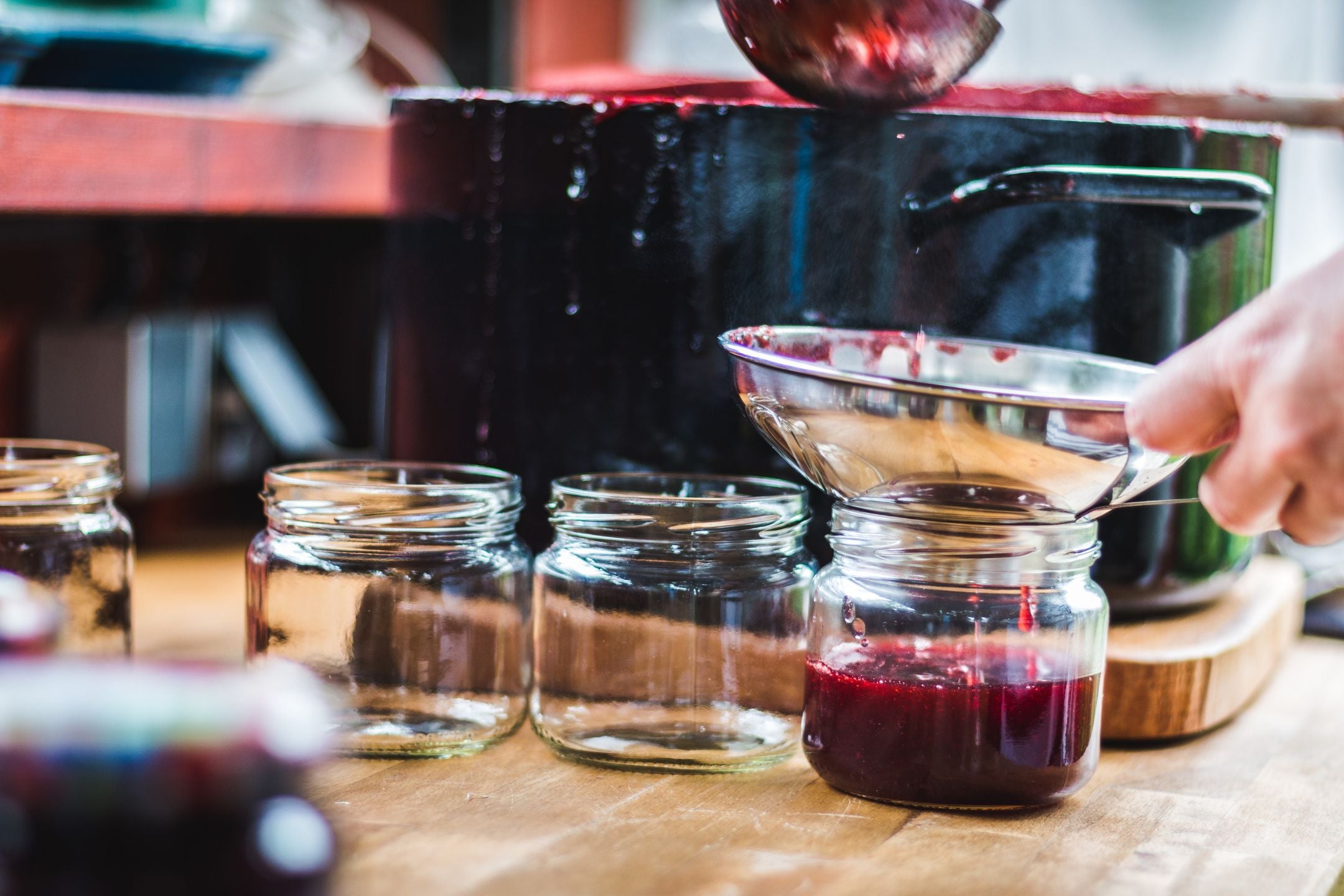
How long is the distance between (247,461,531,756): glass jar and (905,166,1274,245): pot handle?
24 cm

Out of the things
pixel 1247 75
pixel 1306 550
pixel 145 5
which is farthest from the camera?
pixel 1247 75

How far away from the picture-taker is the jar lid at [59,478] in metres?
0.66

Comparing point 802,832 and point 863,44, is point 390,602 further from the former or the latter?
point 863,44

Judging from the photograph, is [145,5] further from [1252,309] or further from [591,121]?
[1252,309]

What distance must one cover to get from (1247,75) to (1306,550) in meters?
0.53

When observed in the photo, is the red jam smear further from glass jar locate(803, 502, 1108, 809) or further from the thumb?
the thumb

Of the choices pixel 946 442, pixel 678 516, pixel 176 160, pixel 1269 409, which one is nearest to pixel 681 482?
pixel 678 516

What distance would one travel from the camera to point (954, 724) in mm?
559

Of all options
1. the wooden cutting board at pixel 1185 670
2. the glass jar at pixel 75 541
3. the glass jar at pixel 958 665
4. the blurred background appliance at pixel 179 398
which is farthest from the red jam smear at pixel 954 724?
the blurred background appliance at pixel 179 398

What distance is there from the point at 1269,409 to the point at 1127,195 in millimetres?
227

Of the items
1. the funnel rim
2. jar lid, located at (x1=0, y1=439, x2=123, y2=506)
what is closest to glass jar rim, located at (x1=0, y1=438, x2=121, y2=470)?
jar lid, located at (x1=0, y1=439, x2=123, y2=506)

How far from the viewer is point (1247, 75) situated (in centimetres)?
148

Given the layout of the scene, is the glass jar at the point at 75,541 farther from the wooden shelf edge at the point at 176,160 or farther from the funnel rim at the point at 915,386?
the funnel rim at the point at 915,386

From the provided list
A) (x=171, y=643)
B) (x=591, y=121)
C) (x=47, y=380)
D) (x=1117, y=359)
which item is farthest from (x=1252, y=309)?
(x=47, y=380)
